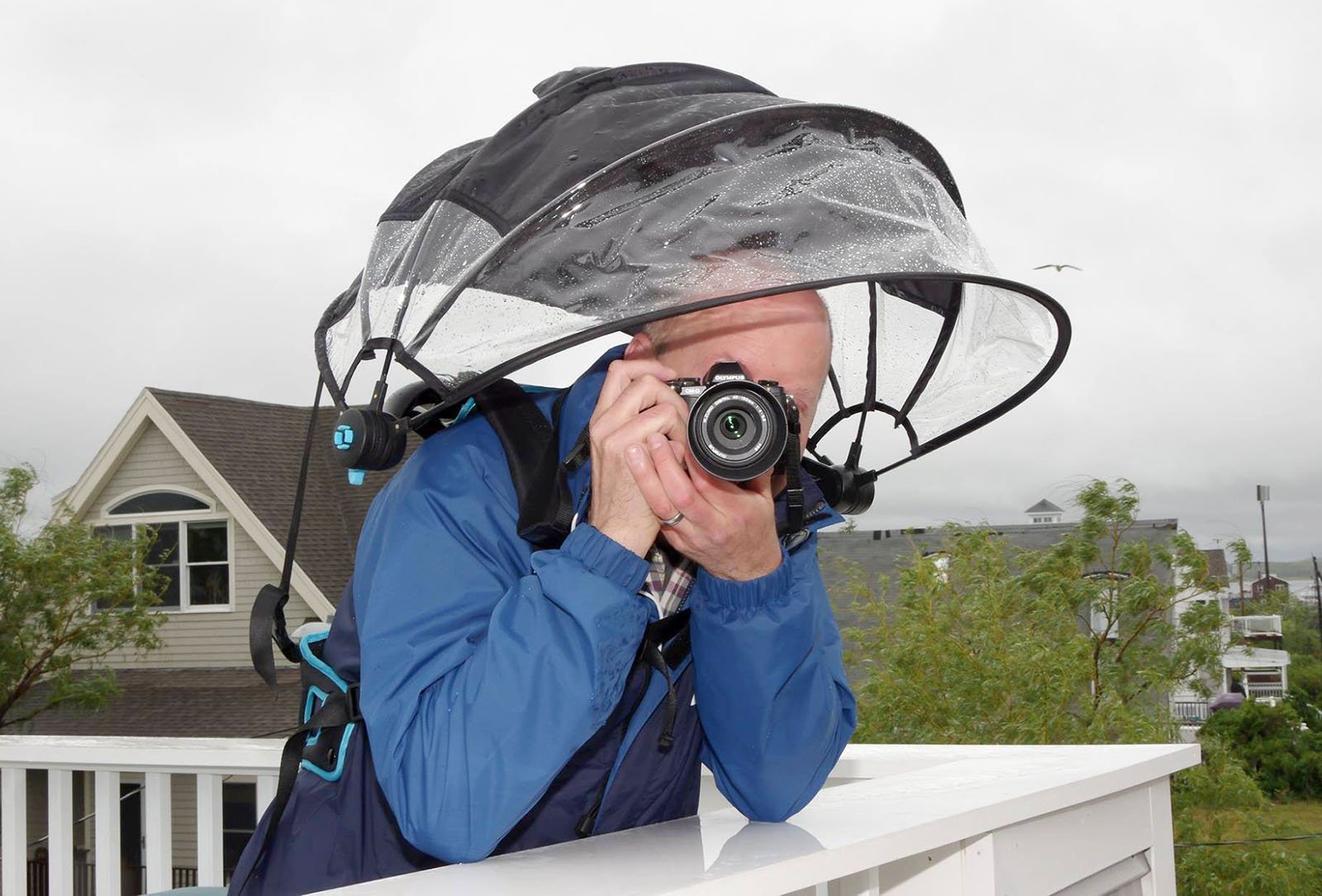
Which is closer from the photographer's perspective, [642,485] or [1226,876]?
[642,485]

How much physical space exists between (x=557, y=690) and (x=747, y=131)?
24.5 inches

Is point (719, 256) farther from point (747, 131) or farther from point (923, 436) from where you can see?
point (923, 436)

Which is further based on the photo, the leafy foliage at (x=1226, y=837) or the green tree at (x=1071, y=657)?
the leafy foliage at (x=1226, y=837)

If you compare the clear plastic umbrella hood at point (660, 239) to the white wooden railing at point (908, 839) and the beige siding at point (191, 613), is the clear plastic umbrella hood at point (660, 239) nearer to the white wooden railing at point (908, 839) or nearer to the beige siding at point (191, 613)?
the white wooden railing at point (908, 839)

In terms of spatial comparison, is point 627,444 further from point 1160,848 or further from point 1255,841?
point 1255,841

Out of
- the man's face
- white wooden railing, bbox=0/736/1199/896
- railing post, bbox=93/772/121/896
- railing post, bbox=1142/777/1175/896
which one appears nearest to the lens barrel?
the man's face

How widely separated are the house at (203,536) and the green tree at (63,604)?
620mm

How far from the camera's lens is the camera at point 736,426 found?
1.14 metres

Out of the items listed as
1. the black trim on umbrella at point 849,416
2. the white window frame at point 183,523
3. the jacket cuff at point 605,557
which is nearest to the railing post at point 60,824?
the black trim on umbrella at point 849,416

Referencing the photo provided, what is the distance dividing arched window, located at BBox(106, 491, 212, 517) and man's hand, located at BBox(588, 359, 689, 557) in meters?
15.1

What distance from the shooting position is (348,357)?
4.61ft

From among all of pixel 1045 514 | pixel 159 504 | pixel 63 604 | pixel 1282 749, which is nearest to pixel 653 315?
pixel 63 604

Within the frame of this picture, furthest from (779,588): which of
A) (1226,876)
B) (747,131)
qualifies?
(1226,876)

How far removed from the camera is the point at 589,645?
1.09m
